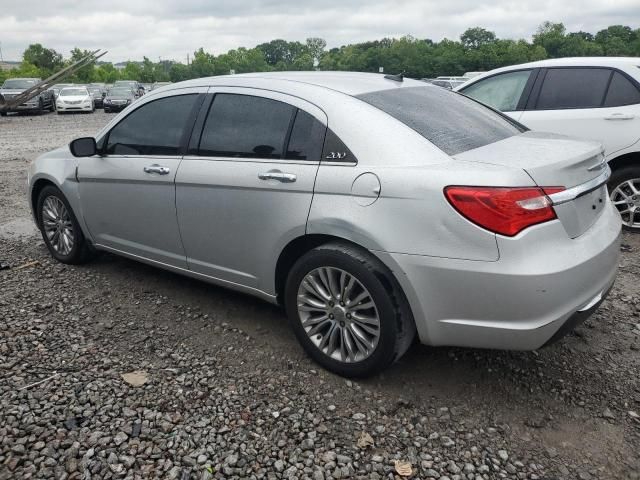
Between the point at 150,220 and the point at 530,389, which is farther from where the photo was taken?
the point at 150,220

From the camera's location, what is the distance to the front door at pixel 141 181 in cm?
379

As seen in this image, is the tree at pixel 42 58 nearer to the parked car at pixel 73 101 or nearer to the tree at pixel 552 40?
the parked car at pixel 73 101

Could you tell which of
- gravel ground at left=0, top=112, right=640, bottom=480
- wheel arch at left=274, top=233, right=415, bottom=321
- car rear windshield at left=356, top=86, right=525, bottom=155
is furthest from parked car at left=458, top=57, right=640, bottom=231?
wheel arch at left=274, top=233, right=415, bottom=321

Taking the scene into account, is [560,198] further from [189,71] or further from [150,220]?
[189,71]

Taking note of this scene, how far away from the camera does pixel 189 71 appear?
86.9m

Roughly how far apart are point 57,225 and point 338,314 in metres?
3.16

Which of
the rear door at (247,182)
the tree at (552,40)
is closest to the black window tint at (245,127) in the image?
the rear door at (247,182)

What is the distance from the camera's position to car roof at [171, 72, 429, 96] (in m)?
3.35

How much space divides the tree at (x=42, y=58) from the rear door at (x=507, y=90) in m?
78.3

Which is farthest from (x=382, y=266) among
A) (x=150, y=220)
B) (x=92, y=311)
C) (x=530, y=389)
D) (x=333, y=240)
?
(x=92, y=311)

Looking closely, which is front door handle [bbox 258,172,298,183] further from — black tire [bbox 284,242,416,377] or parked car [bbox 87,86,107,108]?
parked car [bbox 87,86,107,108]

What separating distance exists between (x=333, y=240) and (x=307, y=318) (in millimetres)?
509

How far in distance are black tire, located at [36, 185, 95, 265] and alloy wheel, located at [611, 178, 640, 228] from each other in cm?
501

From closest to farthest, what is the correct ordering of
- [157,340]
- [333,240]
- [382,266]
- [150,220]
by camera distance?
[382,266] < [333,240] < [157,340] < [150,220]
